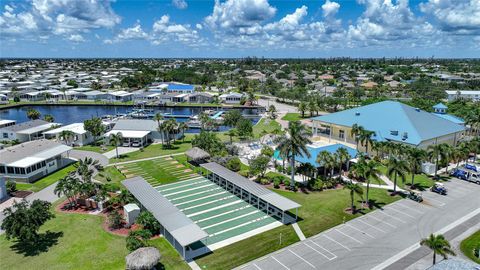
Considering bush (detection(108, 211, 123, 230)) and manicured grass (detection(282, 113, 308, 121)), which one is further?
manicured grass (detection(282, 113, 308, 121))

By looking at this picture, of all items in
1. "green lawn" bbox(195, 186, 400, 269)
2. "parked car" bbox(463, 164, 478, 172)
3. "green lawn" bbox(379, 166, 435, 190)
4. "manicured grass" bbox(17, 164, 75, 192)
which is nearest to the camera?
"green lawn" bbox(195, 186, 400, 269)

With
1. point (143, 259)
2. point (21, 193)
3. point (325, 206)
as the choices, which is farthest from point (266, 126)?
point (143, 259)

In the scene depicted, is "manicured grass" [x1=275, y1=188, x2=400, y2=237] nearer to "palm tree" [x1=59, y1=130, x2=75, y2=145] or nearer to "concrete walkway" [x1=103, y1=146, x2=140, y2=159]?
"concrete walkway" [x1=103, y1=146, x2=140, y2=159]

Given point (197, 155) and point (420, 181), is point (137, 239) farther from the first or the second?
point (420, 181)

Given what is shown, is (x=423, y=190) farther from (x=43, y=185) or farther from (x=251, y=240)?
(x=43, y=185)

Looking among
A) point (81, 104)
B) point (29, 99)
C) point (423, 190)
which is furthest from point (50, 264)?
point (29, 99)

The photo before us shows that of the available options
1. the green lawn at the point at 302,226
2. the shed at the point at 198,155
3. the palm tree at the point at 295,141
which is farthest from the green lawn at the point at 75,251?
the shed at the point at 198,155

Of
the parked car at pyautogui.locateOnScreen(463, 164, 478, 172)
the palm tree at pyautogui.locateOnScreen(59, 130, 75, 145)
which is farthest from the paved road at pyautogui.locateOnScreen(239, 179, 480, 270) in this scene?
the palm tree at pyautogui.locateOnScreen(59, 130, 75, 145)

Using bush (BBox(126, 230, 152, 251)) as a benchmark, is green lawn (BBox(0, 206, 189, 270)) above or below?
below
